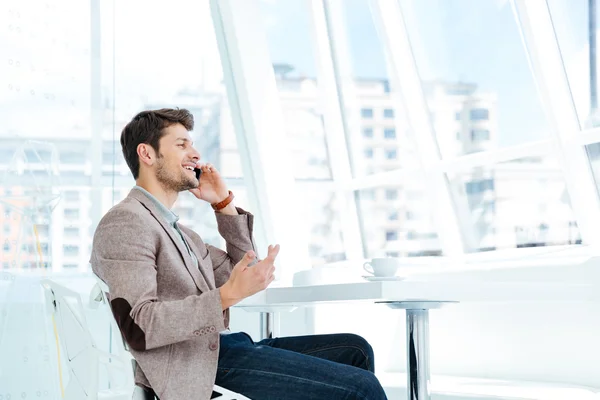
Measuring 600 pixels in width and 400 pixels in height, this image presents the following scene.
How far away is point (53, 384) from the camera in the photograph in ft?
10.7

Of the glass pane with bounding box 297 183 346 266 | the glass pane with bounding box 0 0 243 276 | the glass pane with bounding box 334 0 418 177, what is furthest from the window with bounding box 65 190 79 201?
the glass pane with bounding box 334 0 418 177

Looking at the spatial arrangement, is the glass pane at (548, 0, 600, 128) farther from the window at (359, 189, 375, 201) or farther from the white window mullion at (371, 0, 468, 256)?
the window at (359, 189, 375, 201)

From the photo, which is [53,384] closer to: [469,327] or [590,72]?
[469,327]

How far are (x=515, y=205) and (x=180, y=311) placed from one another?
2792mm

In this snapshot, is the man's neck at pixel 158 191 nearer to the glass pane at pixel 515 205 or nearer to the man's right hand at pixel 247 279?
the man's right hand at pixel 247 279

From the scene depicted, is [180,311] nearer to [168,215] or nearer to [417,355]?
[168,215]

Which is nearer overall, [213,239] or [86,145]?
[86,145]

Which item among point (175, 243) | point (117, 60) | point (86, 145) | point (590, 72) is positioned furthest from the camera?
point (117, 60)

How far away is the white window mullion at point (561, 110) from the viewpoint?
11.6ft

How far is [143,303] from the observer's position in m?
1.52

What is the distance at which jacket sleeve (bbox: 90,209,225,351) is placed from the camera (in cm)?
151

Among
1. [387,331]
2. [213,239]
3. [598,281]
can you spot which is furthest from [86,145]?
[598,281]

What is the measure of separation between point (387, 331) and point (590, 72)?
1.64 m

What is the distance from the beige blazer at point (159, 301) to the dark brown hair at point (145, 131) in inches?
8.3
